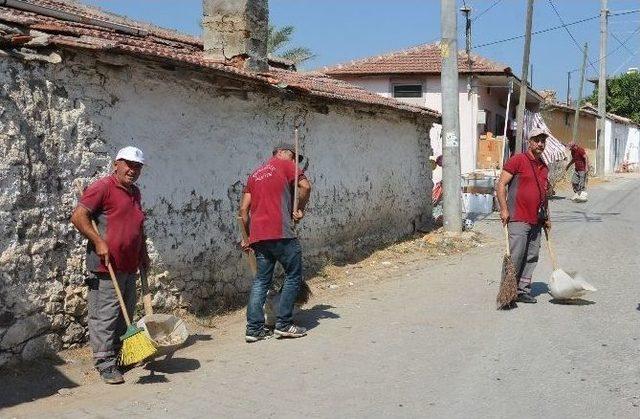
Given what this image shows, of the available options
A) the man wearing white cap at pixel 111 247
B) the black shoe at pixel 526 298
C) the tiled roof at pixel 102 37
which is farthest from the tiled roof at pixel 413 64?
the man wearing white cap at pixel 111 247

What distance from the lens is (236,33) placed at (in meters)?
9.88

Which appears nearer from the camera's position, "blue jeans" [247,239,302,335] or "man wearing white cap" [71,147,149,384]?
"man wearing white cap" [71,147,149,384]

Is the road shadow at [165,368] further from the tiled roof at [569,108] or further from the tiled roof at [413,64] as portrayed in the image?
the tiled roof at [569,108]

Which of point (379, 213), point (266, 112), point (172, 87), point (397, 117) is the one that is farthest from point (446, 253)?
point (172, 87)

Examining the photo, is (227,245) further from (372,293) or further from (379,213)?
(379,213)

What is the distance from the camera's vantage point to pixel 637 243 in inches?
518

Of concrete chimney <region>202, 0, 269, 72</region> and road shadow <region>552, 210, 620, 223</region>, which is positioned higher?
concrete chimney <region>202, 0, 269, 72</region>

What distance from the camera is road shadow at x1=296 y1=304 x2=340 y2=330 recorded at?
7.21 metres

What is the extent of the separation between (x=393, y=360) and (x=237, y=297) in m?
2.74

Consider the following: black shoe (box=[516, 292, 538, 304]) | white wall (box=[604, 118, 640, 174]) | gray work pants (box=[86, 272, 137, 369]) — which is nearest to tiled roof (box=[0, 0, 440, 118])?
gray work pants (box=[86, 272, 137, 369])

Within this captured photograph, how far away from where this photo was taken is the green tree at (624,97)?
177 feet

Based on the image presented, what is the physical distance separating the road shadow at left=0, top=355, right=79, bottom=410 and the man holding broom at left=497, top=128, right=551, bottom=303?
15.4ft

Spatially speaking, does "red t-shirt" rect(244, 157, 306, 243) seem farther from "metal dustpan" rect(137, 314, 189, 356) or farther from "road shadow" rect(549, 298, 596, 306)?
"road shadow" rect(549, 298, 596, 306)

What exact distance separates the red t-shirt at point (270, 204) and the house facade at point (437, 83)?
51.2 feet
